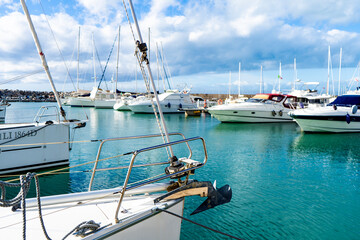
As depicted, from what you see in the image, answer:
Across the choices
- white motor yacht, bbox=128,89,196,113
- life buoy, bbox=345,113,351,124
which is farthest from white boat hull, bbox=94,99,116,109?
life buoy, bbox=345,113,351,124

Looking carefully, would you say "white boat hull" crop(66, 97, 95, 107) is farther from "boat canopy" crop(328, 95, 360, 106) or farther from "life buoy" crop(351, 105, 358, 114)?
"life buoy" crop(351, 105, 358, 114)

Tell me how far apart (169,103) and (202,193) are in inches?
1613

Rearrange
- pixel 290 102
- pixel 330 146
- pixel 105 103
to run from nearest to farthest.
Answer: pixel 330 146, pixel 290 102, pixel 105 103

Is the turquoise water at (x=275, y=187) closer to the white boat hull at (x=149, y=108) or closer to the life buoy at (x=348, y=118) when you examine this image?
the life buoy at (x=348, y=118)

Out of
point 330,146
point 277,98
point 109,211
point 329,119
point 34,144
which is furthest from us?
point 277,98

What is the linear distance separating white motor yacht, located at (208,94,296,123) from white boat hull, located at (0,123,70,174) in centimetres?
2090

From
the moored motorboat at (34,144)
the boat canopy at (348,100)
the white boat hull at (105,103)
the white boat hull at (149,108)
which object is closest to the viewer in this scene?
the moored motorboat at (34,144)

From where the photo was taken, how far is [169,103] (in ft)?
148

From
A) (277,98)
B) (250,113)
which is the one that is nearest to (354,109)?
A: (277,98)

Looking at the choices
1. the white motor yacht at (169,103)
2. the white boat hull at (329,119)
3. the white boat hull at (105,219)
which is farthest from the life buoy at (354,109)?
the white motor yacht at (169,103)

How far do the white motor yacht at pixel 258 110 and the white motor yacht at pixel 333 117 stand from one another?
7.50 meters

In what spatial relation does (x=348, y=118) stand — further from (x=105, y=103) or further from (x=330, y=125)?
(x=105, y=103)

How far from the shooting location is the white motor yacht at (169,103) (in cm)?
4301

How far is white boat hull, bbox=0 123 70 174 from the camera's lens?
936 cm
